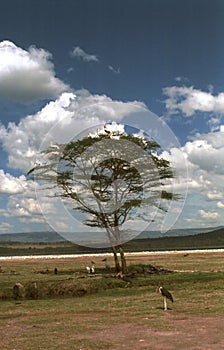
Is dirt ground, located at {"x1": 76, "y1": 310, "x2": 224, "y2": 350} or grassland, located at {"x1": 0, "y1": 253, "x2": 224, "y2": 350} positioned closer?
dirt ground, located at {"x1": 76, "y1": 310, "x2": 224, "y2": 350}

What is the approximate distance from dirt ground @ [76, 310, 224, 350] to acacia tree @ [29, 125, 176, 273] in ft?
80.0

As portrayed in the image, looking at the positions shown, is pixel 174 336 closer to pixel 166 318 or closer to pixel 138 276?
pixel 166 318

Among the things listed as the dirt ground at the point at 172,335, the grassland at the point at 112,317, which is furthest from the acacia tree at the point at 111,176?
the dirt ground at the point at 172,335

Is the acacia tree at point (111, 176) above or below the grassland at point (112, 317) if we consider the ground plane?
above

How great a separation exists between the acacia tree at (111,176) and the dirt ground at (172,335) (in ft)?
80.0

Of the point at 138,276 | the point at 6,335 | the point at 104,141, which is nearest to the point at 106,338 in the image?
the point at 6,335

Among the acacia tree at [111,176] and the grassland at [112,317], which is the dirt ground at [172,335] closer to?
the grassland at [112,317]

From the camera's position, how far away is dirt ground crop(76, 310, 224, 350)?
1423 cm

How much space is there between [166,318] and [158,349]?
5.61m

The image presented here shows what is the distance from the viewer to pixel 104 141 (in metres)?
42.4

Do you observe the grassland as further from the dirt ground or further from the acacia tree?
the acacia tree

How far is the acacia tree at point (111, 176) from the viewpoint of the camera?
42.9 metres

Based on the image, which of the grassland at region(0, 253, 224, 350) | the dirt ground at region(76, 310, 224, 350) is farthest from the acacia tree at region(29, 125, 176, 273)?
the dirt ground at region(76, 310, 224, 350)

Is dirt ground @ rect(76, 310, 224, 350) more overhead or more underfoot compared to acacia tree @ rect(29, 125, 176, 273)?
more underfoot
